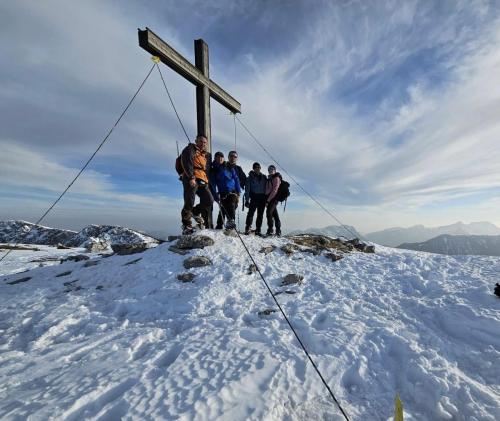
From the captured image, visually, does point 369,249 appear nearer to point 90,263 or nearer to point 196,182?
point 196,182

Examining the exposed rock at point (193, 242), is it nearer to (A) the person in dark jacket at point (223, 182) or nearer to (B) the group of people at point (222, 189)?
(B) the group of people at point (222, 189)

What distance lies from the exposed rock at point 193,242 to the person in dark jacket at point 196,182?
56 cm

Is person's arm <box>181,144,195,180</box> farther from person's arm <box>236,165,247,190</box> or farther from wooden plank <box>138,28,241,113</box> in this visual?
wooden plank <box>138,28,241,113</box>

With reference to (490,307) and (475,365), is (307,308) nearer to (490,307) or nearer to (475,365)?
(475,365)

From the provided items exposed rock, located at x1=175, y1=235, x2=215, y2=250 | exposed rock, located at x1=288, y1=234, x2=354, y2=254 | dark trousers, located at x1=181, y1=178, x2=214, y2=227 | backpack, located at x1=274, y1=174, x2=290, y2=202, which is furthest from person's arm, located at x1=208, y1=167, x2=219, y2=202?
exposed rock, located at x1=288, y1=234, x2=354, y2=254

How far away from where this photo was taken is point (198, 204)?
9734 mm

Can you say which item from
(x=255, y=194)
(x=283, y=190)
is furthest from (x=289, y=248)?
(x=283, y=190)

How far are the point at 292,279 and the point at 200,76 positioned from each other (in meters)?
7.49

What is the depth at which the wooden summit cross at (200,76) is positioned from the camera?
8406 mm

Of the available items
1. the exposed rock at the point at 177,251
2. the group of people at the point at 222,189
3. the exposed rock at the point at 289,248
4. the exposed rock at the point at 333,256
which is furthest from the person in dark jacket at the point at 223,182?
the exposed rock at the point at 333,256

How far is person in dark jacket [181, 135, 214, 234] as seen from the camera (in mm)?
8648

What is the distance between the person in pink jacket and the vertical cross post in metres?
2.55

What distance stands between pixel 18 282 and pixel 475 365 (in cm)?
1021

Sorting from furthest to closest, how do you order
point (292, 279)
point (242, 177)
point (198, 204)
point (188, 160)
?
point (242, 177), point (198, 204), point (188, 160), point (292, 279)
